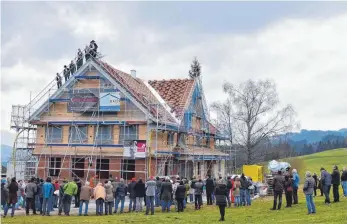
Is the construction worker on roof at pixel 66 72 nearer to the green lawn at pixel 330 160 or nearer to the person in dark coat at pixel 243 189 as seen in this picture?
the person in dark coat at pixel 243 189

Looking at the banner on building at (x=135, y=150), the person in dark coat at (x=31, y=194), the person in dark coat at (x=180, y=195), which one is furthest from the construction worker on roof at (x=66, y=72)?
the person in dark coat at (x=180, y=195)

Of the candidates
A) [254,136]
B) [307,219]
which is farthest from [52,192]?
[254,136]

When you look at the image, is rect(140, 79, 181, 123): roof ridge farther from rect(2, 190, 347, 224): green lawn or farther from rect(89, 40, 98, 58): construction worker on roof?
rect(2, 190, 347, 224): green lawn

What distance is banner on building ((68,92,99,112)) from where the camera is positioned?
35.5 meters

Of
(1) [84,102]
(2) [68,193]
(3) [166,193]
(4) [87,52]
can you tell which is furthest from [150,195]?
(4) [87,52]

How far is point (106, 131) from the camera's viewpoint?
36.0 meters

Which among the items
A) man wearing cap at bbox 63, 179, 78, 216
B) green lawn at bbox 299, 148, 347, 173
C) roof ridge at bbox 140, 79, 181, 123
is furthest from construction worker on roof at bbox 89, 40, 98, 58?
green lawn at bbox 299, 148, 347, 173

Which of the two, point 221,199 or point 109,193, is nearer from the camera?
point 221,199

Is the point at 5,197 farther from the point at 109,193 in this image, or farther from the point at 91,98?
the point at 91,98

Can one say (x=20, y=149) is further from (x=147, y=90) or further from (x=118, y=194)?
(x=118, y=194)

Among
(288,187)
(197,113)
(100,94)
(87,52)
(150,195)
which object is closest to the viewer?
(150,195)

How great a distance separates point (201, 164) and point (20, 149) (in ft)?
49.8

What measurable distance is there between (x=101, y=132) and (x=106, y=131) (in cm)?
40

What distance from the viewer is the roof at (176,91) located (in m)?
39.2
